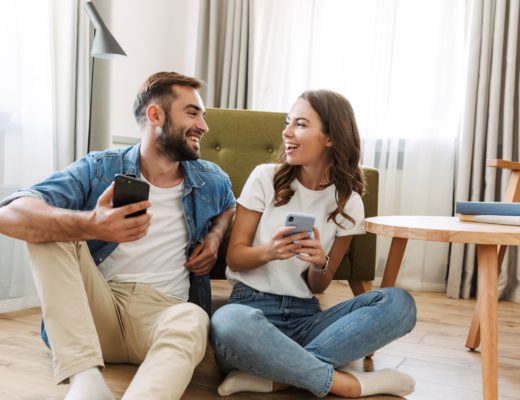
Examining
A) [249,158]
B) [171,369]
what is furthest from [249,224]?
[249,158]

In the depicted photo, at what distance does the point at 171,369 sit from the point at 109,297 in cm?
32

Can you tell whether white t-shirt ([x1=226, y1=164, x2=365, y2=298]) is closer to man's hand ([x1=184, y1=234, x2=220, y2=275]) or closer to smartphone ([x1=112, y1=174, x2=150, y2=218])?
man's hand ([x1=184, y1=234, x2=220, y2=275])

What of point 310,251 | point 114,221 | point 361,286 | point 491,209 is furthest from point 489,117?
point 114,221

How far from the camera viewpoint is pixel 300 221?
4.33 ft

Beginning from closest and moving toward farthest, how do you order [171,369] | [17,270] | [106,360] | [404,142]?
1. [171,369]
2. [106,360]
3. [17,270]
4. [404,142]

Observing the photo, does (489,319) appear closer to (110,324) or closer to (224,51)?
(110,324)

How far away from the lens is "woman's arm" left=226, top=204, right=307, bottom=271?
52.8 inches

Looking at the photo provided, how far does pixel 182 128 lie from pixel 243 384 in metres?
0.68

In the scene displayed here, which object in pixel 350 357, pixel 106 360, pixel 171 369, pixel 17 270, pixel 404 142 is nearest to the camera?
pixel 171 369

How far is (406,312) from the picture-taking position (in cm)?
136

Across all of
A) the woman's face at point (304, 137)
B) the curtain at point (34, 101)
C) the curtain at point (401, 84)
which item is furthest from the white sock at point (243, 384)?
the curtain at point (401, 84)

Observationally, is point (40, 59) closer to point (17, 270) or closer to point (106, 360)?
point (17, 270)

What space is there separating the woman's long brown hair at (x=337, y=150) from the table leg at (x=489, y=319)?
1.16 ft

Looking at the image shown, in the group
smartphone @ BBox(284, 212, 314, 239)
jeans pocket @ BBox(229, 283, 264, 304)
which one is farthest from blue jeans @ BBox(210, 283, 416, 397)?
smartphone @ BBox(284, 212, 314, 239)
